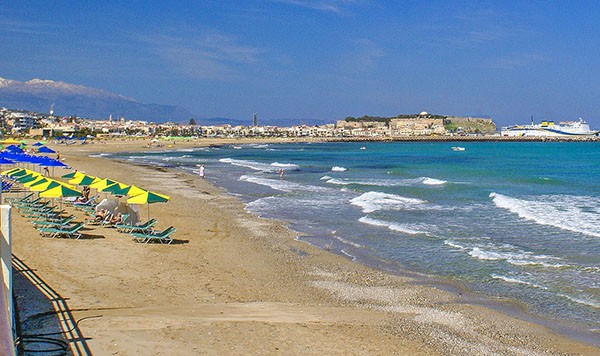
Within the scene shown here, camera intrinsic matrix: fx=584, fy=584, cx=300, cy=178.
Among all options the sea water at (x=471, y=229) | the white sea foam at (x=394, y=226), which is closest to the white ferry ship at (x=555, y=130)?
the sea water at (x=471, y=229)

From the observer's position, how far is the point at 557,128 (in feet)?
531

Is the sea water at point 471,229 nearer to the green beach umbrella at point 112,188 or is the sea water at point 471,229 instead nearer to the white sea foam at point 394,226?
the white sea foam at point 394,226

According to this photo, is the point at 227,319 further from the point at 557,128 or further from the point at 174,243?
the point at 557,128

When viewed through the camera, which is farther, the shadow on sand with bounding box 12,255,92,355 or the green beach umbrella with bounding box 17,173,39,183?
the green beach umbrella with bounding box 17,173,39,183

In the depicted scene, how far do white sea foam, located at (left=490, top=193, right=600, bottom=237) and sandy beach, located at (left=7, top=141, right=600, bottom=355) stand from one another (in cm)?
951

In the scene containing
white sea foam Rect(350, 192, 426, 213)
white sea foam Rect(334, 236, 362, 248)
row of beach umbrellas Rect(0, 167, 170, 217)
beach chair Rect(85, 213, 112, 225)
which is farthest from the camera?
white sea foam Rect(350, 192, 426, 213)

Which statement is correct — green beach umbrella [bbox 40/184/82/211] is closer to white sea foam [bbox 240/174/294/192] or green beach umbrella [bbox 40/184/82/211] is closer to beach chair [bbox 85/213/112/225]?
beach chair [bbox 85/213/112/225]

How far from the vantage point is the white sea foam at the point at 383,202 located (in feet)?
81.0

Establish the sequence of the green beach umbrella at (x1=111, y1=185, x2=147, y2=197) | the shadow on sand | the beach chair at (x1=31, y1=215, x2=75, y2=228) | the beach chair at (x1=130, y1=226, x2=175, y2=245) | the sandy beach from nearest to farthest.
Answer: the shadow on sand < the sandy beach < the beach chair at (x1=130, y1=226, x2=175, y2=245) < the beach chair at (x1=31, y1=215, x2=75, y2=228) < the green beach umbrella at (x1=111, y1=185, x2=147, y2=197)

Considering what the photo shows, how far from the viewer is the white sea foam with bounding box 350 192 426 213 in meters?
24.7

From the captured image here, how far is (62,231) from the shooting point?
15.7m

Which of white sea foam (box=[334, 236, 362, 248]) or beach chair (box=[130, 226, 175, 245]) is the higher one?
beach chair (box=[130, 226, 175, 245])

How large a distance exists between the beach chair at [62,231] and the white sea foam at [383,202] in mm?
11469

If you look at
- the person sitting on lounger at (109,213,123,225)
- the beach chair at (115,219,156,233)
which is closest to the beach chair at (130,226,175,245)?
the beach chair at (115,219,156,233)
